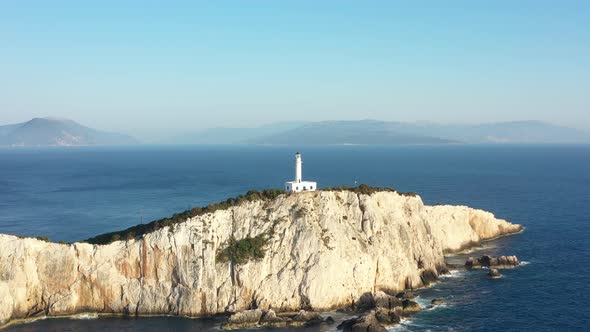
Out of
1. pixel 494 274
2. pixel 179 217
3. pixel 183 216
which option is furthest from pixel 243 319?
pixel 494 274

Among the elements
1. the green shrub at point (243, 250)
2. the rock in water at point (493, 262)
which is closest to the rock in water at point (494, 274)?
the rock in water at point (493, 262)

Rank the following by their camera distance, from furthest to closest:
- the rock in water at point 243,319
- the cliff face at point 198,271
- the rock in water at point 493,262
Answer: the rock in water at point 493,262, the cliff face at point 198,271, the rock in water at point 243,319

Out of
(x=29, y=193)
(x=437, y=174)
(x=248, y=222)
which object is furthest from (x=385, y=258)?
(x=437, y=174)

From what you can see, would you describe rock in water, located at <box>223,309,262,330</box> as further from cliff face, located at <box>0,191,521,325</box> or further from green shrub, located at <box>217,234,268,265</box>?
green shrub, located at <box>217,234,268,265</box>

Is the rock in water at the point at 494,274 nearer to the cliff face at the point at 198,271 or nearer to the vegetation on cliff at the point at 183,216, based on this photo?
the cliff face at the point at 198,271

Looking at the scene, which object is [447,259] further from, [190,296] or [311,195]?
[190,296]

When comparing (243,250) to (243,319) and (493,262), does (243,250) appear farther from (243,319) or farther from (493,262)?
(493,262)

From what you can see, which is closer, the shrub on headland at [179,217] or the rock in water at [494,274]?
the shrub on headland at [179,217]
